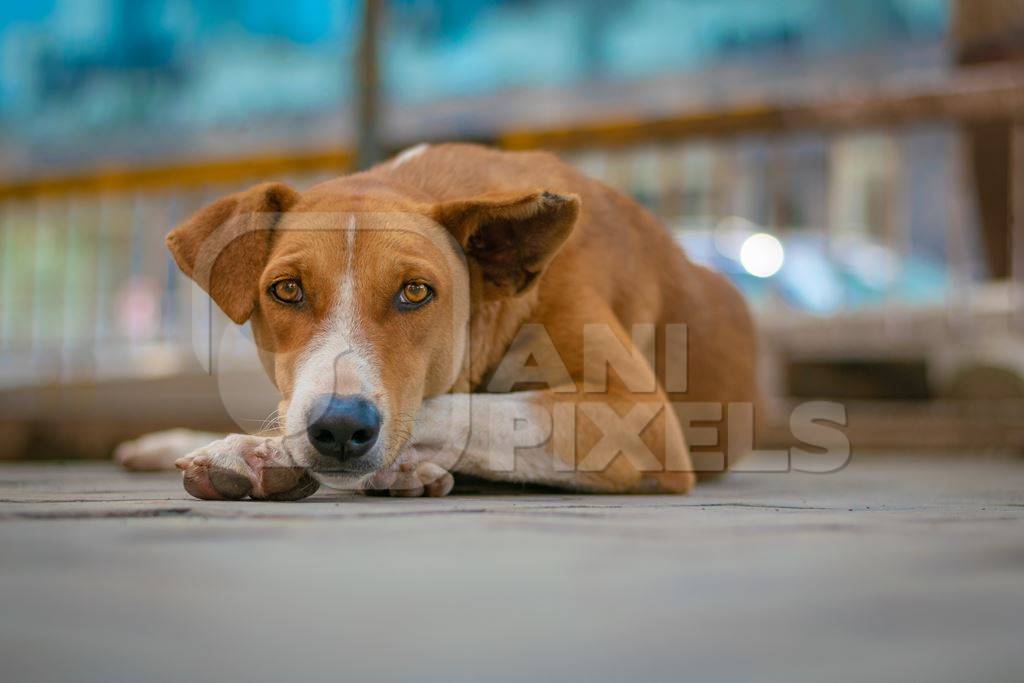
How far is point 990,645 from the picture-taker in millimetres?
924

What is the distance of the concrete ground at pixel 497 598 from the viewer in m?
0.87

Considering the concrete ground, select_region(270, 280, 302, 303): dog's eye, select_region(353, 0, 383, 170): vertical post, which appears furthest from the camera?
select_region(353, 0, 383, 170): vertical post

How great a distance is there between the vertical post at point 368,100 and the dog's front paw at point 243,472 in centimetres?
235

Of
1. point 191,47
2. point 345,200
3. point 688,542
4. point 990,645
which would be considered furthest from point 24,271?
point 990,645

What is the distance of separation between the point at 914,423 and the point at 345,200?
327 cm

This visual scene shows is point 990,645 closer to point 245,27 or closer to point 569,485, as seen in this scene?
point 569,485

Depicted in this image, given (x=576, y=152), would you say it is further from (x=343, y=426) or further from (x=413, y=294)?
(x=343, y=426)

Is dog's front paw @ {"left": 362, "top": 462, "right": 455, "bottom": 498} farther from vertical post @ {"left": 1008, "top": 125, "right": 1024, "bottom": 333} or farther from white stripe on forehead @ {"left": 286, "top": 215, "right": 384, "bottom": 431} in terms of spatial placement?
vertical post @ {"left": 1008, "top": 125, "right": 1024, "bottom": 333}

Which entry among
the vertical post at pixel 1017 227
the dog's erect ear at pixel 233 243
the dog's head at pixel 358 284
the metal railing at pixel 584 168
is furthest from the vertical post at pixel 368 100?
the vertical post at pixel 1017 227

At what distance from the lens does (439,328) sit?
2.31 meters

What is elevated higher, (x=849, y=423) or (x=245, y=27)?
(x=245, y=27)

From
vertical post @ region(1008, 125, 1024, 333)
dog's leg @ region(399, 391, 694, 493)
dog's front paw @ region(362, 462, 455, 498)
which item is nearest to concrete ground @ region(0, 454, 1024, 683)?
dog's front paw @ region(362, 462, 455, 498)

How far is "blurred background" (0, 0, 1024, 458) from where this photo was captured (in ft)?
16.3

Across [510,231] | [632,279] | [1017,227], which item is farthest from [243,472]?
[1017,227]
